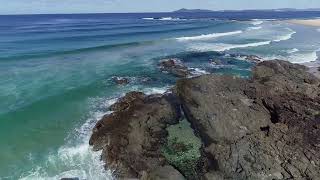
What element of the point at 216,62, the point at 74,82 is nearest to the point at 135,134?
the point at 74,82

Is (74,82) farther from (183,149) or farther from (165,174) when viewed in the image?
(165,174)

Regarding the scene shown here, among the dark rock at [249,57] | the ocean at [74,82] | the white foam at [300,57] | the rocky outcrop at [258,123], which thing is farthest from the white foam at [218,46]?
the rocky outcrop at [258,123]

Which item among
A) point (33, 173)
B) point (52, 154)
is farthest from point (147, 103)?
point (33, 173)

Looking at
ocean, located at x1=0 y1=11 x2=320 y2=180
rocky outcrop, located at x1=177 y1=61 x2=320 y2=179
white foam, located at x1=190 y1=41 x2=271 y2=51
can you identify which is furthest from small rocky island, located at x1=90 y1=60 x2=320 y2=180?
white foam, located at x1=190 y1=41 x2=271 y2=51

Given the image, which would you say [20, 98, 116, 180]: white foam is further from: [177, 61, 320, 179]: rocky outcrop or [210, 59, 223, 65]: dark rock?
[210, 59, 223, 65]: dark rock

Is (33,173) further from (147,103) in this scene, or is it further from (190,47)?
(190,47)

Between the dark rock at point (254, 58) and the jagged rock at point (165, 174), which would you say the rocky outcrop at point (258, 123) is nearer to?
the jagged rock at point (165, 174)
